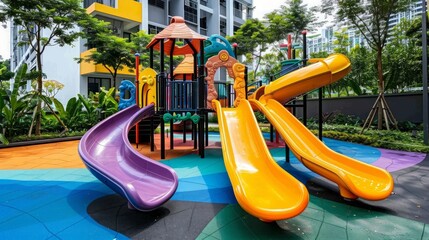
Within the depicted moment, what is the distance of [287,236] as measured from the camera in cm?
299

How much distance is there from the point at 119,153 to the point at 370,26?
1351 centimetres

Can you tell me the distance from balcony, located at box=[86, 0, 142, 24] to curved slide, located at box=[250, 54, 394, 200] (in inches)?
733

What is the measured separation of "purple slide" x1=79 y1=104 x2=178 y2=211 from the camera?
3453 millimetres

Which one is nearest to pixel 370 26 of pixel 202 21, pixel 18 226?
pixel 18 226

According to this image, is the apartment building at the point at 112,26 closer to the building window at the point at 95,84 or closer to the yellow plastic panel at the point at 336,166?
the building window at the point at 95,84

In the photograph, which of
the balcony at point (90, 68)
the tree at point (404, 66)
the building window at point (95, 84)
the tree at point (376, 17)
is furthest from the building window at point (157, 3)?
the tree at point (404, 66)

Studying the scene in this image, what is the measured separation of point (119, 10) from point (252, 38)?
39.5 feet

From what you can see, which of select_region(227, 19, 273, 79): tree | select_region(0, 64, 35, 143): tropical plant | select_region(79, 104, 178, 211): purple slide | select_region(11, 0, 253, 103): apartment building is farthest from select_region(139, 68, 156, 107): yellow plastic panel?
select_region(227, 19, 273, 79): tree

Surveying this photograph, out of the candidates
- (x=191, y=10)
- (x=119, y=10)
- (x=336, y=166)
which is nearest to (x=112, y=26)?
(x=119, y=10)

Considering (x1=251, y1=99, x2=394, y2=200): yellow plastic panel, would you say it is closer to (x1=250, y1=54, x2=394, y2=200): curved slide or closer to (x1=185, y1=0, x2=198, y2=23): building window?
(x1=250, y1=54, x2=394, y2=200): curved slide

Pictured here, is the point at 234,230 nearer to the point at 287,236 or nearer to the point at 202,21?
the point at 287,236

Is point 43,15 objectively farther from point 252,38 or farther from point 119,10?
point 252,38

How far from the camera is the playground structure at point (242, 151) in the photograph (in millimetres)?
3402

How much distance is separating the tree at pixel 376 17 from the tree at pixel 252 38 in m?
10.1
